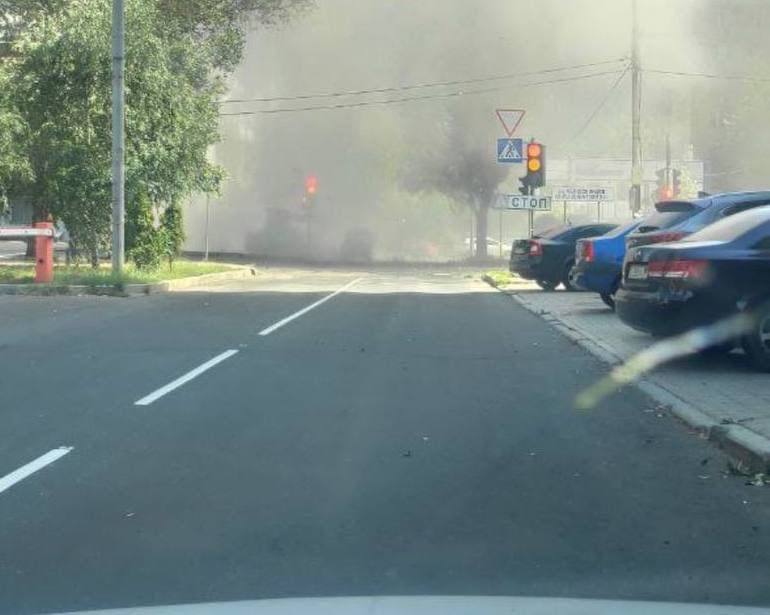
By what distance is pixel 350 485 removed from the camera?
6203 mm

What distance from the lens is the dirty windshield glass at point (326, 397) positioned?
15.6 feet

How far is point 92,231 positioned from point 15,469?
17897mm

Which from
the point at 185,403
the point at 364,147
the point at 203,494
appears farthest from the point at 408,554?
the point at 364,147

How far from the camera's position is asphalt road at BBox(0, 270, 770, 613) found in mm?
4652

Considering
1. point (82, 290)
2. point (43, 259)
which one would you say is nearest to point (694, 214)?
point (82, 290)

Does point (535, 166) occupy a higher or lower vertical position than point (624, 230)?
higher

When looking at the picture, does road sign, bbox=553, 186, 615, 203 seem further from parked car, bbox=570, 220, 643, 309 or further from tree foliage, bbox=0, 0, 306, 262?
parked car, bbox=570, 220, 643, 309

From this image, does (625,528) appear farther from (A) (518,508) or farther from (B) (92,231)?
(B) (92,231)

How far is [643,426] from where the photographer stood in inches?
314

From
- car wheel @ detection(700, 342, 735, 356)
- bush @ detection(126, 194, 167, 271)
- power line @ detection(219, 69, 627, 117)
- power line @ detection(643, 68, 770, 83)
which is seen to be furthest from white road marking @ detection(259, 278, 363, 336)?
power line @ detection(219, 69, 627, 117)

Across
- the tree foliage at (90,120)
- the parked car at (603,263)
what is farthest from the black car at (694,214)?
the tree foliage at (90,120)

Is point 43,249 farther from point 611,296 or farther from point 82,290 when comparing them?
point 611,296

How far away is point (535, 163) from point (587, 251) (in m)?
8.70

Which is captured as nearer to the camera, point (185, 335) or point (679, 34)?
point (185, 335)
